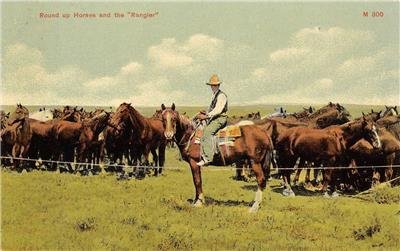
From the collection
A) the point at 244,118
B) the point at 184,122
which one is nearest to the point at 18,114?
the point at 184,122

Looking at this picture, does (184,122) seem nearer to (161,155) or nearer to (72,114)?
(161,155)

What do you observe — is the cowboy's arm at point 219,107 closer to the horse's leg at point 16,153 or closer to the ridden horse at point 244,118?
the ridden horse at point 244,118

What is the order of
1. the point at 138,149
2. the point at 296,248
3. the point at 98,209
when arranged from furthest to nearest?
the point at 138,149 → the point at 98,209 → the point at 296,248

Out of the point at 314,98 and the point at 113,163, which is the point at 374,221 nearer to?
the point at 314,98

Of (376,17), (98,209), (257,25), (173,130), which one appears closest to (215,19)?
(257,25)

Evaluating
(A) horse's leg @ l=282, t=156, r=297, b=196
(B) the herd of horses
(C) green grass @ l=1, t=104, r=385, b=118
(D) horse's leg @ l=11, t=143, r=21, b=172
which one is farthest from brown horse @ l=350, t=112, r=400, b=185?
(D) horse's leg @ l=11, t=143, r=21, b=172

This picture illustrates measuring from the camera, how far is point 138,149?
13.9 m

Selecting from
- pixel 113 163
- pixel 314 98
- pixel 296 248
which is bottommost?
pixel 296 248

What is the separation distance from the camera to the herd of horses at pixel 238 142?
12108mm

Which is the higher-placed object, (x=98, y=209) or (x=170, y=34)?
(x=170, y=34)

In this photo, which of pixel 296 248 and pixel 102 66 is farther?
pixel 102 66

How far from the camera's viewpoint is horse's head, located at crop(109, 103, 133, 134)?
12.9 metres

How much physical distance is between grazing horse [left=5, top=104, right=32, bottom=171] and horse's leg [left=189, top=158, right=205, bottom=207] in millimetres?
3583

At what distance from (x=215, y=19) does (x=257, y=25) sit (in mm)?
792
